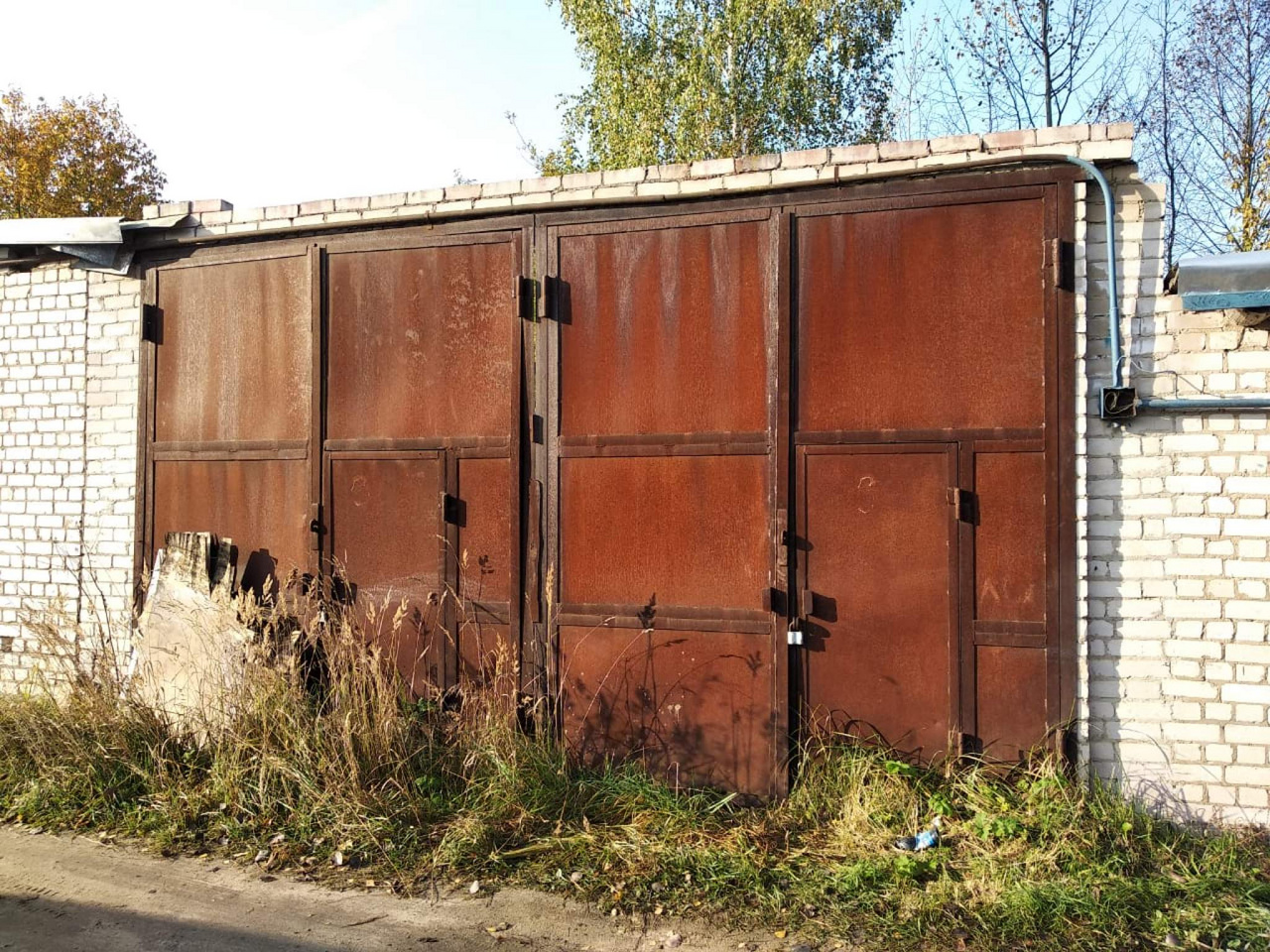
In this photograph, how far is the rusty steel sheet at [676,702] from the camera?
4605 mm

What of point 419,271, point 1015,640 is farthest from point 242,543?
point 1015,640

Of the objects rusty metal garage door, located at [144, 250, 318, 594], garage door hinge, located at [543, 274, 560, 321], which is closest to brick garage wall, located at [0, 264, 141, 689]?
rusty metal garage door, located at [144, 250, 318, 594]

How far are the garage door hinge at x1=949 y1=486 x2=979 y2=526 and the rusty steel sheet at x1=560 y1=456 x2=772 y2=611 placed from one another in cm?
94

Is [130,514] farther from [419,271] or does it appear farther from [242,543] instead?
[419,271]

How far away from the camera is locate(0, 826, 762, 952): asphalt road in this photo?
3.42 meters

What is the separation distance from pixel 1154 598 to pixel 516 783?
317 centimetres

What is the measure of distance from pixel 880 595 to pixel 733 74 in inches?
574

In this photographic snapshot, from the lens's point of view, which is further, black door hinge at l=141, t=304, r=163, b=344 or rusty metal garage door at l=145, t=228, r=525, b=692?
black door hinge at l=141, t=304, r=163, b=344

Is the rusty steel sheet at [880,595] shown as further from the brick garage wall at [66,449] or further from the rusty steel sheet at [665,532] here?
the brick garage wall at [66,449]

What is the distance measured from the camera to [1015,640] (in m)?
4.28

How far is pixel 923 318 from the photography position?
14.7ft

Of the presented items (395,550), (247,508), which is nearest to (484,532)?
(395,550)

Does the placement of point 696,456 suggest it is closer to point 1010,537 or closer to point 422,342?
point 1010,537

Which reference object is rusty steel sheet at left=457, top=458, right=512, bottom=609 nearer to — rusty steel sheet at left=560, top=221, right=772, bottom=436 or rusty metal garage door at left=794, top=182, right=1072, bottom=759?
rusty steel sheet at left=560, top=221, right=772, bottom=436
